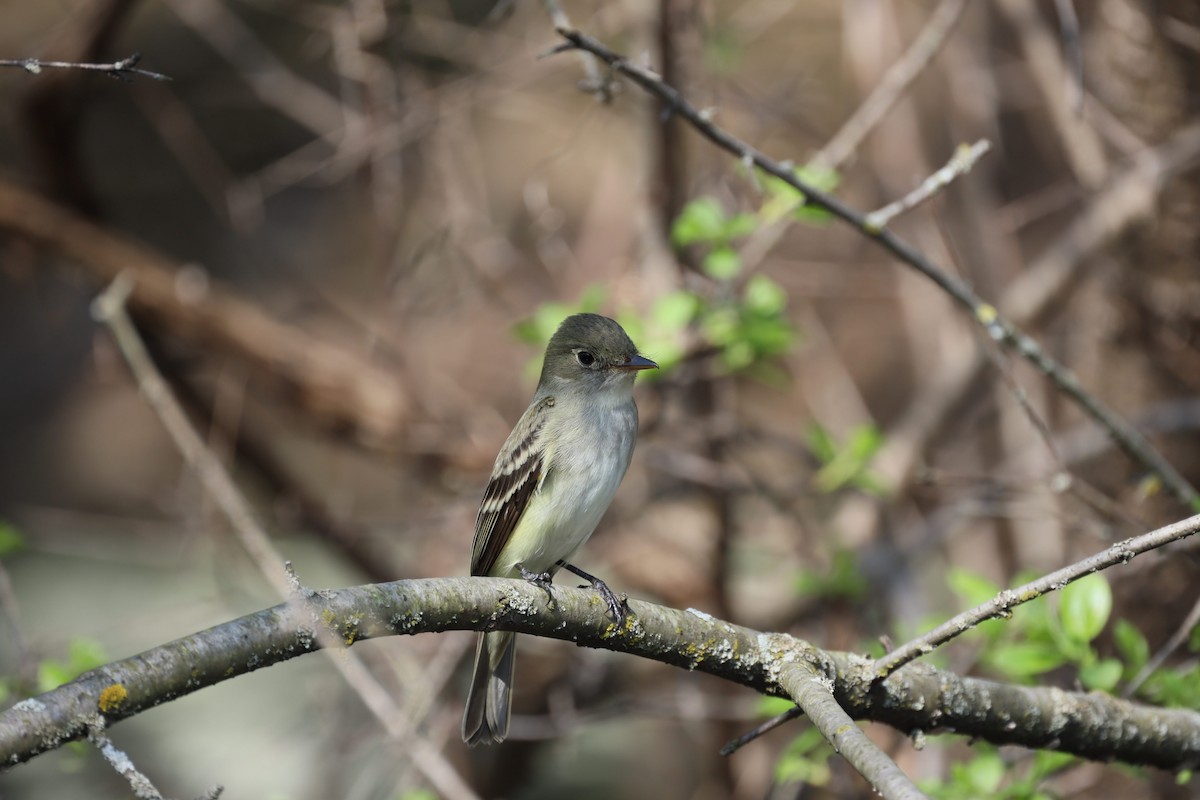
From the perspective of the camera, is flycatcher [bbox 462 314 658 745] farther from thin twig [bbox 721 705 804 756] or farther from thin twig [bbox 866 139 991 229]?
thin twig [bbox 721 705 804 756]

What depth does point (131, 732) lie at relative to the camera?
312 inches

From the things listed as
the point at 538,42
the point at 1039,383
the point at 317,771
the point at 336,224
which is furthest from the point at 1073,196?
the point at 336,224

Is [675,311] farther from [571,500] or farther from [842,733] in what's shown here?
[842,733]

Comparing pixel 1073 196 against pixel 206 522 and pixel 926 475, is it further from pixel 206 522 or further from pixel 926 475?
pixel 206 522

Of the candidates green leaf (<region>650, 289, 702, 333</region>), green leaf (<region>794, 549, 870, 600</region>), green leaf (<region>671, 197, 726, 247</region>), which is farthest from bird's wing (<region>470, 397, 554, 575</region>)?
green leaf (<region>794, 549, 870, 600</region>)

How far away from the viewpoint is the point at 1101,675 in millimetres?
3293

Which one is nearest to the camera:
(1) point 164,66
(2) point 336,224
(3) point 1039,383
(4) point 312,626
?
(4) point 312,626

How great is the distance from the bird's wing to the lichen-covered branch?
1102 mm

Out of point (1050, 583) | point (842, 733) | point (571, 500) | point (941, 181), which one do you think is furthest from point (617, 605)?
point (941, 181)

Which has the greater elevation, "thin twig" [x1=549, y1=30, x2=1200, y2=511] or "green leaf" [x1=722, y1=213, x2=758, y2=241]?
"green leaf" [x1=722, y1=213, x2=758, y2=241]

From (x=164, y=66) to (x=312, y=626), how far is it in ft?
30.8

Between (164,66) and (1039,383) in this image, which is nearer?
(1039,383)

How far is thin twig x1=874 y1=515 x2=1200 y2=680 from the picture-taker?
2.26 metres

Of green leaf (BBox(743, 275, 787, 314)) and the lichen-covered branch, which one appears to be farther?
green leaf (BBox(743, 275, 787, 314))
